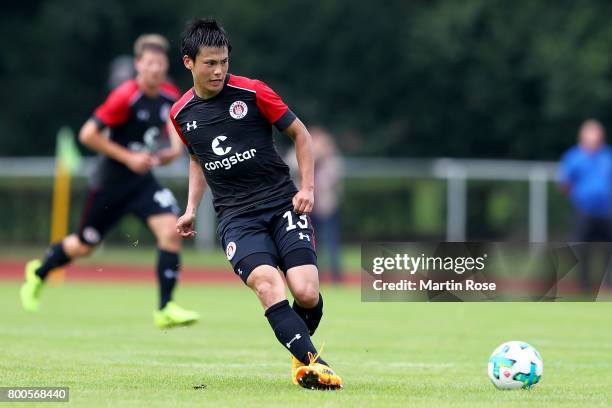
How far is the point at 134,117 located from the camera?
11.9 m

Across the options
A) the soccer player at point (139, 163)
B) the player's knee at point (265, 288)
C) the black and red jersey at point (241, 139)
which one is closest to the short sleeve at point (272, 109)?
the black and red jersey at point (241, 139)

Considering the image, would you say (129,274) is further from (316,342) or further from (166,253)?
(316,342)

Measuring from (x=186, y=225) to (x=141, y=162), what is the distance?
145 inches

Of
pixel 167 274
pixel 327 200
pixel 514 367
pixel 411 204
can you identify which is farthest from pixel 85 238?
pixel 411 204

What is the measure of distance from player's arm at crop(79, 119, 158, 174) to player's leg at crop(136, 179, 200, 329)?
317 millimetres

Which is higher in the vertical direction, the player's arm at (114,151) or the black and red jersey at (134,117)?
the black and red jersey at (134,117)

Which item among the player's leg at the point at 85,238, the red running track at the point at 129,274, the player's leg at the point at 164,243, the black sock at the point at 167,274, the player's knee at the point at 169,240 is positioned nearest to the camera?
the player's leg at the point at 164,243

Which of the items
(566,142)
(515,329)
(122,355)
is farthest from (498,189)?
(122,355)

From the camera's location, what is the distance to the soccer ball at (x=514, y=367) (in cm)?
735

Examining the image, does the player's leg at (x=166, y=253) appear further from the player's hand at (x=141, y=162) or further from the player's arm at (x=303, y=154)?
the player's arm at (x=303, y=154)

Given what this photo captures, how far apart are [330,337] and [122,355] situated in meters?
2.38

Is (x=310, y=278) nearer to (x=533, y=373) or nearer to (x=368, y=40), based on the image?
(x=533, y=373)

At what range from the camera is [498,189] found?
29.0m

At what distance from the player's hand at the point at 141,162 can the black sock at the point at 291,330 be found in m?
4.39
